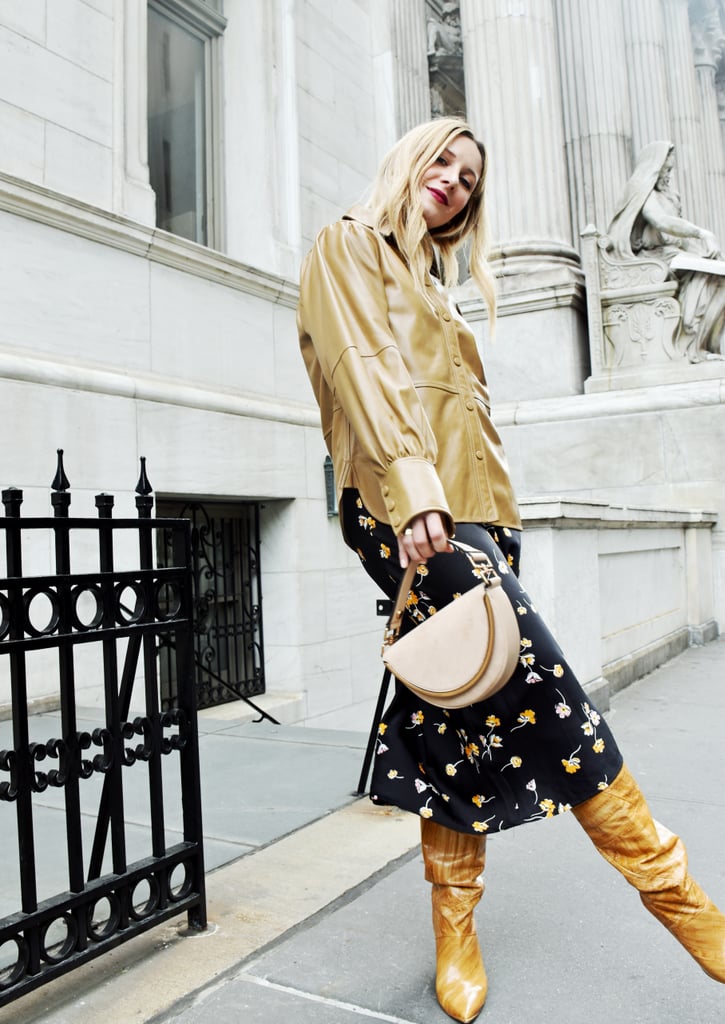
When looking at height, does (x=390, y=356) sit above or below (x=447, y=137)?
below

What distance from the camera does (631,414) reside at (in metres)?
9.31

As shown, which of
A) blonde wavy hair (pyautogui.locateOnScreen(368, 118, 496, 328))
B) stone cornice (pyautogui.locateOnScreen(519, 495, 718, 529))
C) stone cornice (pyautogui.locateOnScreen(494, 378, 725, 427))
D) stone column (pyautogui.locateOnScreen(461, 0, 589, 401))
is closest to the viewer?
blonde wavy hair (pyautogui.locateOnScreen(368, 118, 496, 328))

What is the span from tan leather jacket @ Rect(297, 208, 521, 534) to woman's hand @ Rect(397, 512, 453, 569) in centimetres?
9

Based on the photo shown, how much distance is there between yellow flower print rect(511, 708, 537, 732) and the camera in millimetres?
1993

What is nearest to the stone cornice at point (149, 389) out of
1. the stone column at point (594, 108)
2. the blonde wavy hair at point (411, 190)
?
the blonde wavy hair at point (411, 190)

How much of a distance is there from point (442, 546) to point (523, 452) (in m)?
8.35

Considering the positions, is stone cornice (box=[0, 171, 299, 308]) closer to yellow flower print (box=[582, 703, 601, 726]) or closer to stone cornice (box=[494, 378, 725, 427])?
stone cornice (box=[494, 378, 725, 427])

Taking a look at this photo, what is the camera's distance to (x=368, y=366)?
1927 mm

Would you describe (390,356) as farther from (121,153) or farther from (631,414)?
(631,414)

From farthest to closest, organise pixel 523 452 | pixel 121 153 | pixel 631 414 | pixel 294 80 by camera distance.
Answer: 1. pixel 523 452
2. pixel 631 414
3. pixel 294 80
4. pixel 121 153

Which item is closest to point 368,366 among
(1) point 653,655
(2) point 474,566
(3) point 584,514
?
(2) point 474,566

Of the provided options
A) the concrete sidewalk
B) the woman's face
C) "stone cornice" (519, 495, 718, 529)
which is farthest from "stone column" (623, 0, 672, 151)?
the woman's face

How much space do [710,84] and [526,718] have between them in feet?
70.8

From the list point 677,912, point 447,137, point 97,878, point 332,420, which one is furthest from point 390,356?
point 97,878
